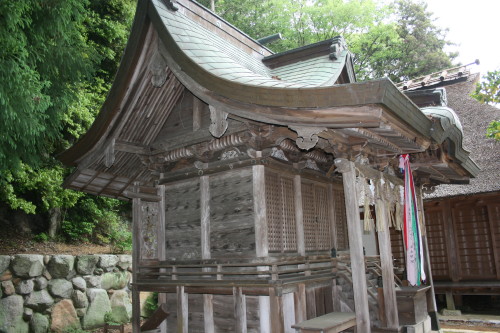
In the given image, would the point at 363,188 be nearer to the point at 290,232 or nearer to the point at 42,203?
the point at 290,232

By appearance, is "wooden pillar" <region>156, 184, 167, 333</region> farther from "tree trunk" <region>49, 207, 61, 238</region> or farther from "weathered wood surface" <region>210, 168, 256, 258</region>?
"tree trunk" <region>49, 207, 61, 238</region>

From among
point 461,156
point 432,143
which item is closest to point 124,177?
point 432,143

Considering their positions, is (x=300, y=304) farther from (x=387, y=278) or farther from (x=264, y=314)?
(x=387, y=278)

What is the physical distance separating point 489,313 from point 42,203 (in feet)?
46.8

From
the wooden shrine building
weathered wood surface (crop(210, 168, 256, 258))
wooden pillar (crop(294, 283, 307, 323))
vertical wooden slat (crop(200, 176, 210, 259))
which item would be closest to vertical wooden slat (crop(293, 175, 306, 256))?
the wooden shrine building

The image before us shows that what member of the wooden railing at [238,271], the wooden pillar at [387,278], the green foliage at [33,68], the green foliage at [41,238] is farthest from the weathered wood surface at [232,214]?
the green foliage at [41,238]

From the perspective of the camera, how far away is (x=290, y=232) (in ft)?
24.2

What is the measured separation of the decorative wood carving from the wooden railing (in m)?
0.25

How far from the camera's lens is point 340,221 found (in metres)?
9.28

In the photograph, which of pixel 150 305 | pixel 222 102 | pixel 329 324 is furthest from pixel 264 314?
pixel 150 305

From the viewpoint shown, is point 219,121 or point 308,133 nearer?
point 308,133

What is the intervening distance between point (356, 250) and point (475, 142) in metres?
11.0

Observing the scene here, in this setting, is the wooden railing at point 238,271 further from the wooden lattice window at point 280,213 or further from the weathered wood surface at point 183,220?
the wooden lattice window at point 280,213

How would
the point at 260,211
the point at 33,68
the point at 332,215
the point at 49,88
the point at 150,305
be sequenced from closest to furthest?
1. the point at 260,211
2. the point at 33,68
3. the point at 332,215
4. the point at 49,88
5. the point at 150,305
